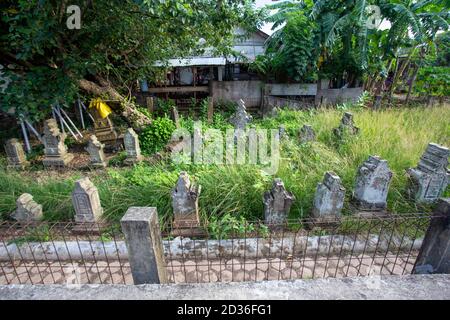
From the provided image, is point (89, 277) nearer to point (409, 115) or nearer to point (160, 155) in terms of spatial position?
point (160, 155)

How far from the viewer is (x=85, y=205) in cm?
295

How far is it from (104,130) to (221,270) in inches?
223

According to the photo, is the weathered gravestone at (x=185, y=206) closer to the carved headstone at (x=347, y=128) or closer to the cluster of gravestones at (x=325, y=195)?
the cluster of gravestones at (x=325, y=195)

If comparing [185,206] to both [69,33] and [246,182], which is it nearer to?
[246,182]

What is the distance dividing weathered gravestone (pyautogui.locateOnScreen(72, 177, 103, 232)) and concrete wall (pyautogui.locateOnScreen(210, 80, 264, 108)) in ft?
27.1

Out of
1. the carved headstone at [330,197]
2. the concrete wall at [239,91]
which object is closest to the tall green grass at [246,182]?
the carved headstone at [330,197]

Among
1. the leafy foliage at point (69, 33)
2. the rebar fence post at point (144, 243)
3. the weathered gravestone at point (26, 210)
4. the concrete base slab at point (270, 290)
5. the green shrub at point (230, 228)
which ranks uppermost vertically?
the leafy foliage at point (69, 33)

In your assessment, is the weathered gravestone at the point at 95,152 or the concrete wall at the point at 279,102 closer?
the weathered gravestone at the point at 95,152

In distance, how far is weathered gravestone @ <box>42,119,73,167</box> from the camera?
504 centimetres

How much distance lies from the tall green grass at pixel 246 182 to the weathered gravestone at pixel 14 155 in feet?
4.53

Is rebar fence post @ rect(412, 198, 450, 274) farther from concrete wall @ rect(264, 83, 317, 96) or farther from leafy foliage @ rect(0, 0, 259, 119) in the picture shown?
concrete wall @ rect(264, 83, 317, 96)

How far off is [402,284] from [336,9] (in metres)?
9.04

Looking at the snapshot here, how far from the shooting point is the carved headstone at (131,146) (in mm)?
4957

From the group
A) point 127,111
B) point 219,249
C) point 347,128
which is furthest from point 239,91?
point 219,249
